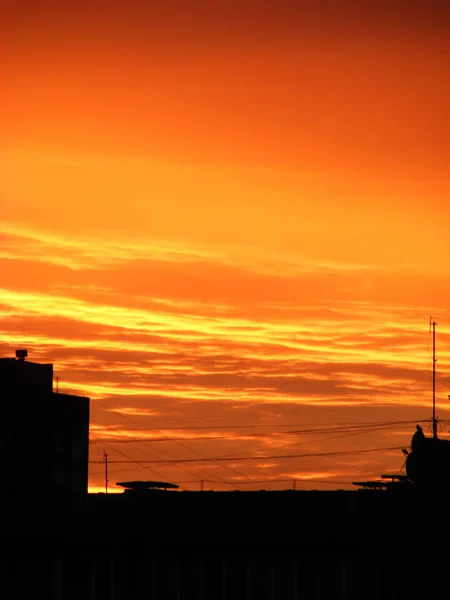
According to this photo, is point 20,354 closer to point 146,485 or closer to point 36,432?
point 36,432

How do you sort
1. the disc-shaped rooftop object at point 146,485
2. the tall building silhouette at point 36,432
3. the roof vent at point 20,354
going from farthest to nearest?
the roof vent at point 20,354, the tall building silhouette at point 36,432, the disc-shaped rooftop object at point 146,485

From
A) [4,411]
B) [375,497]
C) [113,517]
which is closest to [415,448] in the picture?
[375,497]

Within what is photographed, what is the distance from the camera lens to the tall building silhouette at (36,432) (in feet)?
499

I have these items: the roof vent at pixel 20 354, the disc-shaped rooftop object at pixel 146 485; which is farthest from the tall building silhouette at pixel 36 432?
the disc-shaped rooftop object at pixel 146 485

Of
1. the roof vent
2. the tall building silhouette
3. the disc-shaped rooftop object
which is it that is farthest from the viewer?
the roof vent

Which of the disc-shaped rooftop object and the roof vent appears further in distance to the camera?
the roof vent

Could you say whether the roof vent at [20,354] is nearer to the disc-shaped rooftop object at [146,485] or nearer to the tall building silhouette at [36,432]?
the tall building silhouette at [36,432]

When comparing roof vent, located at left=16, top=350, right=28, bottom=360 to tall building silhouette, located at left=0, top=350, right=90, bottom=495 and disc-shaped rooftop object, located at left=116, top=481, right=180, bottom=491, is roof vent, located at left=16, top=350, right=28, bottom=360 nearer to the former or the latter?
tall building silhouette, located at left=0, top=350, right=90, bottom=495

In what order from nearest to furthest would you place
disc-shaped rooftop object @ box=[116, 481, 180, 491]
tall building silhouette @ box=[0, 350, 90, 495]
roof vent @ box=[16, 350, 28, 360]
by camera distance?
disc-shaped rooftop object @ box=[116, 481, 180, 491], tall building silhouette @ box=[0, 350, 90, 495], roof vent @ box=[16, 350, 28, 360]

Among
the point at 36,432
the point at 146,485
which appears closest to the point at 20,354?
the point at 36,432

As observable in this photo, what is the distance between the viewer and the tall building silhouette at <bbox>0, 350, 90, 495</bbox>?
152m

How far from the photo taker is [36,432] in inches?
6211

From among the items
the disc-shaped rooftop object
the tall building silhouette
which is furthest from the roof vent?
the disc-shaped rooftop object

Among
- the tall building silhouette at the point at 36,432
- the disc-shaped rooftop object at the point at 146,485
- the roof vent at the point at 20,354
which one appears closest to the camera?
the disc-shaped rooftop object at the point at 146,485
